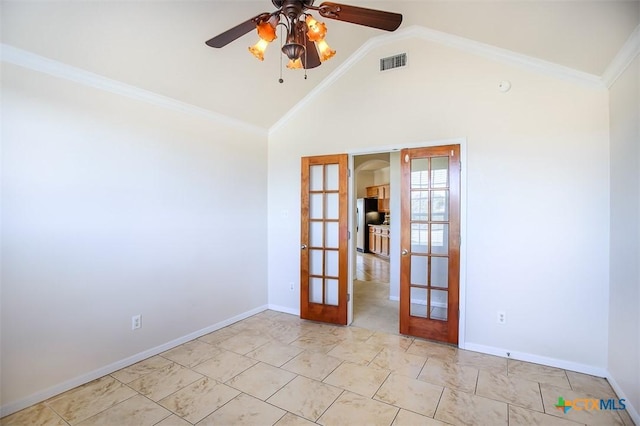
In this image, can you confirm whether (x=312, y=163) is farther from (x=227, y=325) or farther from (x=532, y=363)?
(x=532, y=363)

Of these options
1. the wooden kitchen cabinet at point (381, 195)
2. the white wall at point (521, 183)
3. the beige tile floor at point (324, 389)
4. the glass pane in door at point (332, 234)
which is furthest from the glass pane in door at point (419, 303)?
the wooden kitchen cabinet at point (381, 195)

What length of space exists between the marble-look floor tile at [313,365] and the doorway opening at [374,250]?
3.09ft

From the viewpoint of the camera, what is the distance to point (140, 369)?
8.75ft

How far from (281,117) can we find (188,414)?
3.45 m

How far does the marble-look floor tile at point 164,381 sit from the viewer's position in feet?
7.64

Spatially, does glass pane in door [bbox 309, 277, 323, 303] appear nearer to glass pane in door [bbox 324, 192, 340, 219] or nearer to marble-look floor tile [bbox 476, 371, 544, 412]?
glass pane in door [bbox 324, 192, 340, 219]

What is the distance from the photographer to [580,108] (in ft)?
8.43

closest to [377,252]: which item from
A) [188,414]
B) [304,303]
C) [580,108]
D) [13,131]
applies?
[304,303]

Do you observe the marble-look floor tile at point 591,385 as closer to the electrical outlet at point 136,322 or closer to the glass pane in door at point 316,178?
the glass pane in door at point 316,178

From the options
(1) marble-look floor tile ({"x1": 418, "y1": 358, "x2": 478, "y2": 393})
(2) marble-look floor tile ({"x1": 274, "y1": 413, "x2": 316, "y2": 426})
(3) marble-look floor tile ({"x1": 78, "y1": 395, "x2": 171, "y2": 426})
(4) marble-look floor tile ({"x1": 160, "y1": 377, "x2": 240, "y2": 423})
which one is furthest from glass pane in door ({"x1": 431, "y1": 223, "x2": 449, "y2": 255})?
(3) marble-look floor tile ({"x1": 78, "y1": 395, "x2": 171, "y2": 426})

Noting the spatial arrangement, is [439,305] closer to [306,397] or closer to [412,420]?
[412,420]

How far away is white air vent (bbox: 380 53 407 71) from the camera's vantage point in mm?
3283

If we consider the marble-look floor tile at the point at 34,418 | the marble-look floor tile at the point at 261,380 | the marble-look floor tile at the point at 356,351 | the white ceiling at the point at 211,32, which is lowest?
the marble-look floor tile at the point at 34,418

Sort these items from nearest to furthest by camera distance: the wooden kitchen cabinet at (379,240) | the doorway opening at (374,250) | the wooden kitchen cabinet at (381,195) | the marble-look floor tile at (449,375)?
the marble-look floor tile at (449,375)
the doorway opening at (374,250)
the wooden kitchen cabinet at (379,240)
the wooden kitchen cabinet at (381,195)
